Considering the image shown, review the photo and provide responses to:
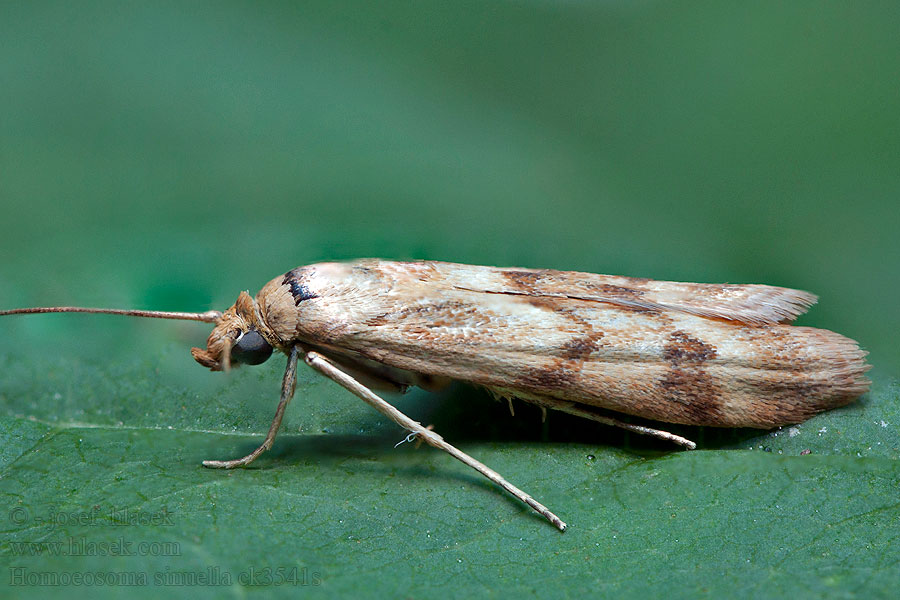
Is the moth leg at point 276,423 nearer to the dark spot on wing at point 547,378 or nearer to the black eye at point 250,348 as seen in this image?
the black eye at point 250,348

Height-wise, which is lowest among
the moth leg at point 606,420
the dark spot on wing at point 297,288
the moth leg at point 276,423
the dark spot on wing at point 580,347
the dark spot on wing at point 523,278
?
the moth leg at point 276,423

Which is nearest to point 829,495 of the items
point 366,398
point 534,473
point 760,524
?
point 760,524

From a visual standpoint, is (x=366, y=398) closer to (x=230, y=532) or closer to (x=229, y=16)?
(x=230, y=532)

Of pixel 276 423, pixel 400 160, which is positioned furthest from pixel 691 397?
pixel 400 160

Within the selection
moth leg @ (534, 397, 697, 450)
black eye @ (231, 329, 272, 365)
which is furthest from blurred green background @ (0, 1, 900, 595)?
black eye @ (231, 329, 272, 365)

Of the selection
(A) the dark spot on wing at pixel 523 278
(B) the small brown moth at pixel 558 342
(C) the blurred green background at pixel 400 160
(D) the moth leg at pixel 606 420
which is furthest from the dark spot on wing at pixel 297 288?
(D) the moth leg at pixel 606 420
